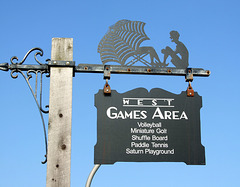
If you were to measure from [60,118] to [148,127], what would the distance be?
2.75ft

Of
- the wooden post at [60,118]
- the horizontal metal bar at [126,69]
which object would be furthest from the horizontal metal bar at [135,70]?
the wooden post at [60,118]

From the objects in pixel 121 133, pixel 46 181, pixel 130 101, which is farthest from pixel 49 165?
pixel 130 101

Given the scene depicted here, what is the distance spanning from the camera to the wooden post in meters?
3.43

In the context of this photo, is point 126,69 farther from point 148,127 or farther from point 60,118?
point 60,118

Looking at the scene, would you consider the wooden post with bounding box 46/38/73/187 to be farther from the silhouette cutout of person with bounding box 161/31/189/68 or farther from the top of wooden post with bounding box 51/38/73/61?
the silhouette cutout of person with bounding box 161/31/189/68

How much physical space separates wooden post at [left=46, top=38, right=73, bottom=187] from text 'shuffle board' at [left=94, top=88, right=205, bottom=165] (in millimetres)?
282

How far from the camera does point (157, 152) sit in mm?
3594

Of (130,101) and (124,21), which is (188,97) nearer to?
(130,101)

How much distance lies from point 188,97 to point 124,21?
1.02m

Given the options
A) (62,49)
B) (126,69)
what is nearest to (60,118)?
(62,49)

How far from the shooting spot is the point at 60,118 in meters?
3.56

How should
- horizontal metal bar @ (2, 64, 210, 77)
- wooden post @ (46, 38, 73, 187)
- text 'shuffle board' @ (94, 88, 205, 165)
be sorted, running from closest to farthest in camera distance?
wooden post @ (46, 38, 73, 187) → text 'shuffle board' @ (94, 88, 205, 165) → horizontal metal bar @ (2, 64, 210, 77)

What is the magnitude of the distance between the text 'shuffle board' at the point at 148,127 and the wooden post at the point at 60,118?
0.28 meters

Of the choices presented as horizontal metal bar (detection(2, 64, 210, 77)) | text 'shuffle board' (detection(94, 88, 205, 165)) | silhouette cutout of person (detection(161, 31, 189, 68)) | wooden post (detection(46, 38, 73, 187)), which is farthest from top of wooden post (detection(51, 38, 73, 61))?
silhouette cutout of person (detection(161, 31, 189, 68))
